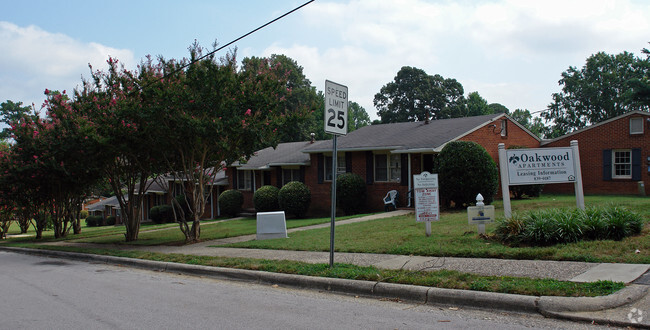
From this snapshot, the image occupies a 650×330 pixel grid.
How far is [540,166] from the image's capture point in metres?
10.9

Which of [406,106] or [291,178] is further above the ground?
[406,106]

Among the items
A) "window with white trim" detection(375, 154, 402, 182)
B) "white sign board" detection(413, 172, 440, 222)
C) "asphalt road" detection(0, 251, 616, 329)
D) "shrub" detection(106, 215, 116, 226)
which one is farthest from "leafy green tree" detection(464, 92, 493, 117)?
"asphalt road" detection(0, 251, 616, 329)

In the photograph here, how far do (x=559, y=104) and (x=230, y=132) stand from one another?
48.0 metres

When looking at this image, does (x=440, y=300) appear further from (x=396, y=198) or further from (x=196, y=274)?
(x=396, y=198)

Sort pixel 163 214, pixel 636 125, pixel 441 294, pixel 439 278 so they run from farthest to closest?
pixel 163 214 < pixel 636 125 < pixel 439 278 < pixel 441 294

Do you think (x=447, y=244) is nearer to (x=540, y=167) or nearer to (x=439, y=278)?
(x=540, y=167)

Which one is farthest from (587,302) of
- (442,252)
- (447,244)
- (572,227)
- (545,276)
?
(447,244)

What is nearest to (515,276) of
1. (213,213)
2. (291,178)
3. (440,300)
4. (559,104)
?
(440,300)

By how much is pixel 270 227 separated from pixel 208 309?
7.54 metres

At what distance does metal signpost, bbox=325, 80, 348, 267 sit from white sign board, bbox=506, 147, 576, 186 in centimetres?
411

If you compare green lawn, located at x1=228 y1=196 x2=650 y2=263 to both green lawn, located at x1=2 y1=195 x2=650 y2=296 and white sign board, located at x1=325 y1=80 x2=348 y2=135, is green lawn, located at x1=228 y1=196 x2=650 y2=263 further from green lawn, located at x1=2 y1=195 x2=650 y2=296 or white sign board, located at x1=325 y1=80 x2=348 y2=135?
white sign board, located at x1=325 y1=80 x2=348 y2=135

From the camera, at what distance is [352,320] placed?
606 centimetres

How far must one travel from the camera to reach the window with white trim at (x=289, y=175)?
26.9 m

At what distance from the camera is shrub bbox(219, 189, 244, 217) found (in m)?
28.8
